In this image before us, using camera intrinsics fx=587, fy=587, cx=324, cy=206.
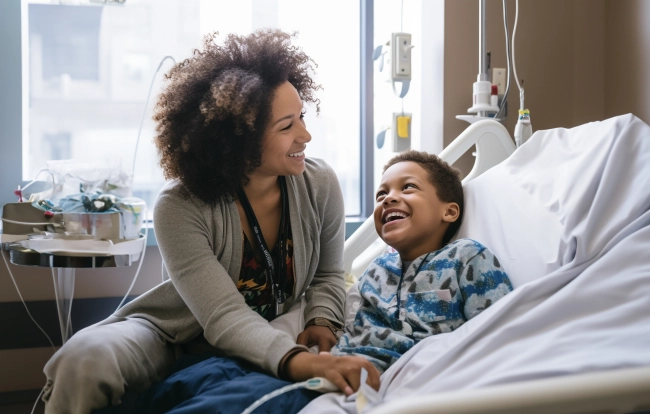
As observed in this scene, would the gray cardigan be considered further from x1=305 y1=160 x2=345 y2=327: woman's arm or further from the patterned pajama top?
the patterned pajama top

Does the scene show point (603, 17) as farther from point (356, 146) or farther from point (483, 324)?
point (483, 324)

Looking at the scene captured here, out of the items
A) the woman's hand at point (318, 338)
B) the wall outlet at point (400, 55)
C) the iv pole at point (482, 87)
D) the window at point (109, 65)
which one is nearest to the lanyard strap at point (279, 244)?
the woman's hand at point (318, 338)

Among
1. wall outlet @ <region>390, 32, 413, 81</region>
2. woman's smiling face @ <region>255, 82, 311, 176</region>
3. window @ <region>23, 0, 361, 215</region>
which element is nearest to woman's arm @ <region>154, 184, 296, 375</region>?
woman's smiling face @ <region>255, 82, 311, 176</region>

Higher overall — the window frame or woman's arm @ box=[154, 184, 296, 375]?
the window frame

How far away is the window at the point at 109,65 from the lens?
2.60 meters

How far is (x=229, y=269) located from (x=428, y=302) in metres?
0.50

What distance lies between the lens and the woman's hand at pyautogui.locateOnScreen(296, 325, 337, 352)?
1389 millimetres

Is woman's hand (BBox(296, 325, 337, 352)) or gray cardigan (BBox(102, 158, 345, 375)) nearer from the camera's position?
gray cardigan (BBox(102, 158, 345, 375))

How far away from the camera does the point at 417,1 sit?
2781 mm

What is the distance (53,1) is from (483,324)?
243 cm

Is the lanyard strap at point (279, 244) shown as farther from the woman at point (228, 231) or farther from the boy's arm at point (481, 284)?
the boy's arm at point (481, 284)

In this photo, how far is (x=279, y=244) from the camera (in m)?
1.49

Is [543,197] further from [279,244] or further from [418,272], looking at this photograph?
[279,244]

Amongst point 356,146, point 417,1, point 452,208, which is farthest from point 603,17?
point 452,208
